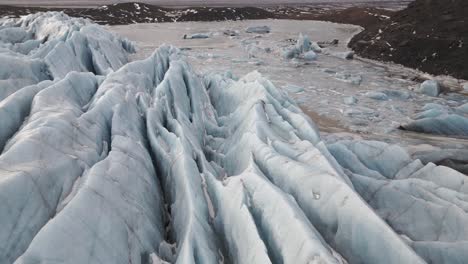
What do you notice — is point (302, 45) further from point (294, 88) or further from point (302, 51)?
point (294, 88)

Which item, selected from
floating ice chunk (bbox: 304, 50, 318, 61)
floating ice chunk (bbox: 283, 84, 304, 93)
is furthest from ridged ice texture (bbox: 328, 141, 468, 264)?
floating ice chunk (bbox: 304, 50, 318, 61)

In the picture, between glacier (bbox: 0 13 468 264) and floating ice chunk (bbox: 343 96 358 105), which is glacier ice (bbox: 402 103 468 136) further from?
glacier (bbox: 0 13 468 264)

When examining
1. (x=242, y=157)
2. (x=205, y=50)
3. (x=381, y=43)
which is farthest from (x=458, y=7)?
(x=242, y=157)

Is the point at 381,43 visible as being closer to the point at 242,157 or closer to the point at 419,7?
the point at 419,7

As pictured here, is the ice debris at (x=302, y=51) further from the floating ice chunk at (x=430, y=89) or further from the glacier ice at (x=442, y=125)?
the glacier ice at (x=442, y=125)

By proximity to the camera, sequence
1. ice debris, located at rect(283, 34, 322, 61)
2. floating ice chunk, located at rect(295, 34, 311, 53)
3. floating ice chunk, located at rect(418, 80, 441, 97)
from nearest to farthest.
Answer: floating ice chunk, located at rect(418, 80, 441, 97), ice debris, located at rect(283, 34, 322, 61), floating ice chunk, located at rect(295, 34, 311, 53)
